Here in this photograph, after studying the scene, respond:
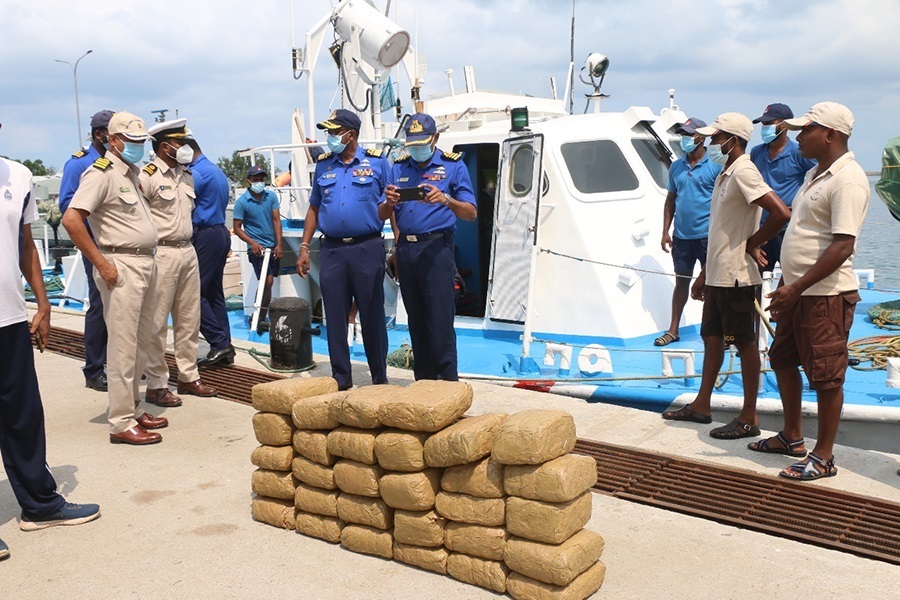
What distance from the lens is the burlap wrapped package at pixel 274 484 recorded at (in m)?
3.57

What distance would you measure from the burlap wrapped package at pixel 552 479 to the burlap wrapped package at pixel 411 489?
0.32 metres

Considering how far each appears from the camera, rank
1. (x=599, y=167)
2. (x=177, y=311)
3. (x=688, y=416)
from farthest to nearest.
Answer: (x=599, y=167) → (x=177, y=311) → (x=688, y=416)

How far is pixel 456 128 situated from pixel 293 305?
103 inches

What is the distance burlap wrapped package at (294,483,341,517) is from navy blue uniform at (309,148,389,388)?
205 cm

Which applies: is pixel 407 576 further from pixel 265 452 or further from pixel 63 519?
pixel 63 519

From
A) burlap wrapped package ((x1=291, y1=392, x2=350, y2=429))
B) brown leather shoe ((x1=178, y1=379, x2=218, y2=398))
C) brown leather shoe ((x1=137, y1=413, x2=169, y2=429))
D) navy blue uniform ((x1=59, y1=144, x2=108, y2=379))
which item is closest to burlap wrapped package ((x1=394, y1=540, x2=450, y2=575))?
burlap wrapped package ((x1=291, y1=392, x2=350, y2=429))

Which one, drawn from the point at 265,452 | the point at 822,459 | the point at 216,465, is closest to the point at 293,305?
the point at 216,465

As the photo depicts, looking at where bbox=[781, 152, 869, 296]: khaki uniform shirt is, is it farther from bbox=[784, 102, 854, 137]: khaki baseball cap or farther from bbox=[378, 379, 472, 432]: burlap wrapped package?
bbox=[378, 379, 472, 432]: burlap wrapped package

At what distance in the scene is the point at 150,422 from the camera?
5.00 m

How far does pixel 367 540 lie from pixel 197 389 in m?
2.98

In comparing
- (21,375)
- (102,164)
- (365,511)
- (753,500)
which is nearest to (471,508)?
(365,511)

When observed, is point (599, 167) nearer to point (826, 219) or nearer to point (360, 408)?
point (826, 219)

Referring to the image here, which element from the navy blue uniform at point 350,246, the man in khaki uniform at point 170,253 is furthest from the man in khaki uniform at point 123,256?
the navy blue uniform at point 350,246

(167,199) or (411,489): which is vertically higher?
(167,199)
